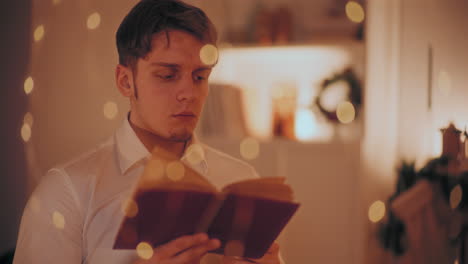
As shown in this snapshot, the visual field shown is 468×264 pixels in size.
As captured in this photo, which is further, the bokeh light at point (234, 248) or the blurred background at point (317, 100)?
the blurred background at point (317, 100)

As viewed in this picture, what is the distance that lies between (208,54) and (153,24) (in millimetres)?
134

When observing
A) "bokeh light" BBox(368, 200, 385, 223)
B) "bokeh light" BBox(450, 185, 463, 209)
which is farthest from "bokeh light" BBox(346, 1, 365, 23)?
"bokeh light" BBox(450, 185, 463, 209)

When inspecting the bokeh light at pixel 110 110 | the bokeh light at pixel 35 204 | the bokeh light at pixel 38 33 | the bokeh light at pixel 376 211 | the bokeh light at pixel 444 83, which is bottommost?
the bokeh light at pixel 376 211

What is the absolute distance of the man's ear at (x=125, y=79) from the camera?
0.93 m

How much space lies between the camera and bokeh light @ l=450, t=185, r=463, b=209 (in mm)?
1074

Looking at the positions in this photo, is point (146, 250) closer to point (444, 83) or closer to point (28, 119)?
point (28, 119)

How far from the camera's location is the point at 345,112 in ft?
6.39

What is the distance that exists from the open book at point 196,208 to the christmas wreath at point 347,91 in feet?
4.37

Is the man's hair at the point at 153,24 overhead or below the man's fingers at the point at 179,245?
overhead

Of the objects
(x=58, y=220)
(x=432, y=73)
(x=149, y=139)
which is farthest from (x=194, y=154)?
(x=432, y=73)

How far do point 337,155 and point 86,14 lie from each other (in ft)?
3.82

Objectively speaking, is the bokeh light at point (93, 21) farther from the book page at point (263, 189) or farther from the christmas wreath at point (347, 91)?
the christmas wreath at point (347, 91)

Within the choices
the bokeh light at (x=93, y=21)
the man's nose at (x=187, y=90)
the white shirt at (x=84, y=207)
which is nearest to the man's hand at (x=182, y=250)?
the white shirt at (x=84, y=207)

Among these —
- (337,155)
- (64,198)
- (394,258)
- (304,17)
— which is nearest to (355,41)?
(304,17)
